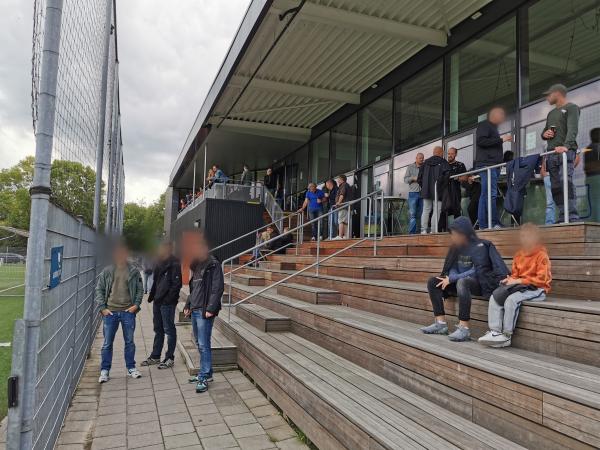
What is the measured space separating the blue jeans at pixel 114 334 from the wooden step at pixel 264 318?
1.61 m

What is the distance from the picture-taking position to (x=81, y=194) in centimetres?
501

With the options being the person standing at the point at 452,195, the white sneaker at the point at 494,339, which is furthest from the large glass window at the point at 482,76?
the white sneaker at the point at 494,339

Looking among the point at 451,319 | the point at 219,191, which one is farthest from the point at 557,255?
the point at 219,191

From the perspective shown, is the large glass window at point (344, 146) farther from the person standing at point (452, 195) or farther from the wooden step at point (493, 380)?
the wooden step at point (493, 380)

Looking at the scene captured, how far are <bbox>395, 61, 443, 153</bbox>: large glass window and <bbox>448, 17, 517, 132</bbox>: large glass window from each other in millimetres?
401

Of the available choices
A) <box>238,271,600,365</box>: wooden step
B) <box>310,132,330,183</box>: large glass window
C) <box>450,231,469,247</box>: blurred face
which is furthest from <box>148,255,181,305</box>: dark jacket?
<box>310,132,330,183</box>: large glass window

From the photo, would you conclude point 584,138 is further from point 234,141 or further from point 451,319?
point 234,141

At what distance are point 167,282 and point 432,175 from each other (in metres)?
4.58

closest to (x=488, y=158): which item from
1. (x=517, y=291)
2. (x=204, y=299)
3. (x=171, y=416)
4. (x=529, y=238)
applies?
(x=529, y=238)

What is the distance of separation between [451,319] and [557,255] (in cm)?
127

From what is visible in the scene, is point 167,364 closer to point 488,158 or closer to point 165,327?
point 165,327

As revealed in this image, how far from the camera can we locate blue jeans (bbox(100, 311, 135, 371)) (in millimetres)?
5098

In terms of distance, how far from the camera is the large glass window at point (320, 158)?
1446 cm

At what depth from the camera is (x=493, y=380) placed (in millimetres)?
2553
